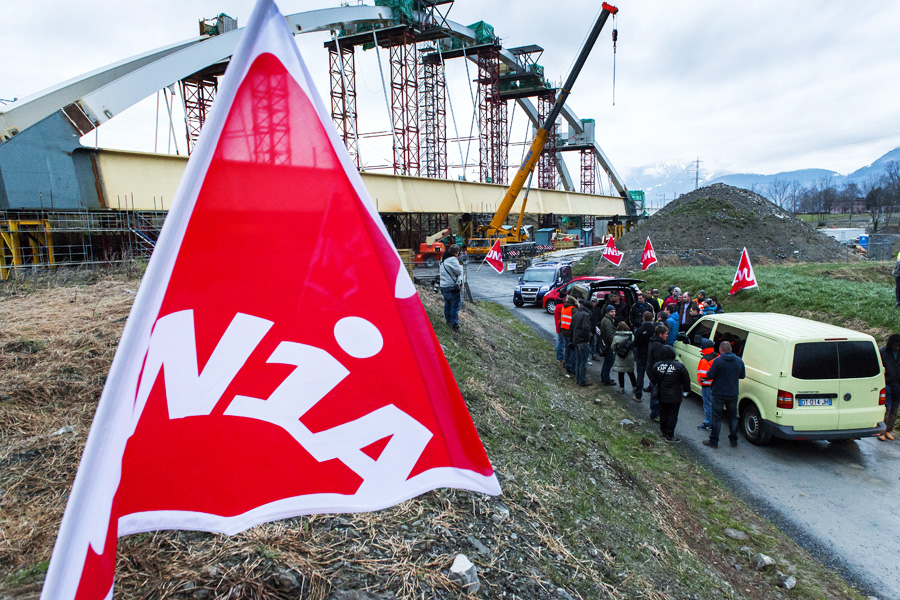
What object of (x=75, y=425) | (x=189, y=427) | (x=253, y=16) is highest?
(x=253, y=16)

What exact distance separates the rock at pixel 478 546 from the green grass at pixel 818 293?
11.9m

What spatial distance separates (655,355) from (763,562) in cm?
380

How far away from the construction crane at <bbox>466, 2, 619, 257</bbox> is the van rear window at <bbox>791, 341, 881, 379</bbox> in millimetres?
21300

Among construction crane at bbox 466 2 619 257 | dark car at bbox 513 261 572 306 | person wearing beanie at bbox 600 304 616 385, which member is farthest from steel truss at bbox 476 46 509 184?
person wearing beanie at bbox 600 304 616 385

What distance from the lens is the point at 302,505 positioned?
174cm

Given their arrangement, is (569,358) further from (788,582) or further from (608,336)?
(788,582)

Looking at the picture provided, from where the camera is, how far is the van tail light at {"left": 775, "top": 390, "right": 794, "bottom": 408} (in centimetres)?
700

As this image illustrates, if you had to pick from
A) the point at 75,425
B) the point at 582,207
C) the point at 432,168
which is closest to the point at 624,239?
the point at 582,207

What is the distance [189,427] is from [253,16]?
1.29m

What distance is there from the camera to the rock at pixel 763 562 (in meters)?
4.88

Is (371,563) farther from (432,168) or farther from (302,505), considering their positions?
(432,168)

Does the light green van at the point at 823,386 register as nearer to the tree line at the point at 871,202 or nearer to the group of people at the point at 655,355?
the group of people at the point at 655,355

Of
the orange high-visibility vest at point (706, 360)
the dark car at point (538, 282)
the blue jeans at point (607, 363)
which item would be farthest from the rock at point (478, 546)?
the dark car at point (538, 282)

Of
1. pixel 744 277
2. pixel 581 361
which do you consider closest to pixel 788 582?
pixel 581 361
